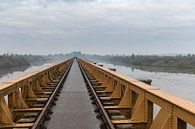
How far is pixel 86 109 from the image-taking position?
34.1ft

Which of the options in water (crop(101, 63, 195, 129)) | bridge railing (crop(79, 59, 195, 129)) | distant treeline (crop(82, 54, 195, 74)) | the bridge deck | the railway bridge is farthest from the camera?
distant treeline (crop(82, 54, 195, 74))

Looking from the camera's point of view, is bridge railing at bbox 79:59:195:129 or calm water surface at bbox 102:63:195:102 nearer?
bridge railing at bbox 79:59:195:129

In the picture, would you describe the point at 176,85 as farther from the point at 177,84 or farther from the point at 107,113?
the point at 107,113

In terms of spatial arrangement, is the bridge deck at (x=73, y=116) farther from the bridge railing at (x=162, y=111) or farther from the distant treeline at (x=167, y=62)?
the distant treeline at (x=167, y=62)

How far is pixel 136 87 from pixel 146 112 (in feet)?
2.90

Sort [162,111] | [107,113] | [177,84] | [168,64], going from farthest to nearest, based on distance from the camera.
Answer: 1. [168,64]
2. [177,84]
3. [107,113]
4. [162,111]

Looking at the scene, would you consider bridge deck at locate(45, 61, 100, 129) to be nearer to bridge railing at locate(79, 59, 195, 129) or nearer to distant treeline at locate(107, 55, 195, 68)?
bridge railing at locate(79, 59, 195, 129)

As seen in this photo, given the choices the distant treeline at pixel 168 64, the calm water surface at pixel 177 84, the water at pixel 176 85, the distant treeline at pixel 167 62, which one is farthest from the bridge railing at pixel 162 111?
the distant treeline at pixel 167 62

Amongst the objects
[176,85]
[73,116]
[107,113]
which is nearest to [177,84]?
[176,85]

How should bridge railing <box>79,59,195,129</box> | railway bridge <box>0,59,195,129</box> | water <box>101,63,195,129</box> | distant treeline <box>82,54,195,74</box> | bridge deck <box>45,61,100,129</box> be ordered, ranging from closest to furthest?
bridge railing <box>79,59,195,129</box>, railway bridge <box>0,59,195,129</box>, bridge deck <box>45,61,100,129</box>, water <box>101,63,195,129</box>, distant treeline <box>82,54,195,74</box>

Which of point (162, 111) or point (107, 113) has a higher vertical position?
point (162, 111)

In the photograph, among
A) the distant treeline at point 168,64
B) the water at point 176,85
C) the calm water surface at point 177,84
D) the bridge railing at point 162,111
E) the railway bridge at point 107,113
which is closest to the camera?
the bridge railing at point 162,111

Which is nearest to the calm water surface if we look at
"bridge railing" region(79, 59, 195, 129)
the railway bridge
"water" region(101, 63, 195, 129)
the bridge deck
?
"water" region(101, 63, 195, 129)

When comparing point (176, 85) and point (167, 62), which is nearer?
point (176, 85)
